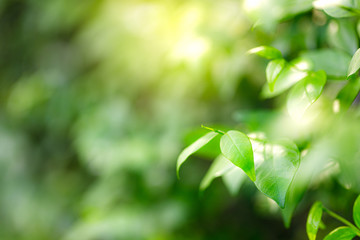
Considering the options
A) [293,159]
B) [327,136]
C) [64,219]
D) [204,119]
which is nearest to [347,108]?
[327,136]

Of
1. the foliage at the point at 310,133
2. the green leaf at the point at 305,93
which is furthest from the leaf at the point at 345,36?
the green leaf at the point at 305,93

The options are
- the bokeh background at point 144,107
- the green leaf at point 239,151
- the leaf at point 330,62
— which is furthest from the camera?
the bokeh background at point 144,107

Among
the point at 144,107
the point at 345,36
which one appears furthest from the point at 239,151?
the point at 144,107

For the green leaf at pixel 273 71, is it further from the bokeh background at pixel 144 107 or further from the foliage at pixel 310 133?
the bokeh background at pixel 144 107

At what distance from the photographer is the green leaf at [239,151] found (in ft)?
1.28

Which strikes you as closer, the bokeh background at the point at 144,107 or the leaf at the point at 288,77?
the leaf at the point at 288,77

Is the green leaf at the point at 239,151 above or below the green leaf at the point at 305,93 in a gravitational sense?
above

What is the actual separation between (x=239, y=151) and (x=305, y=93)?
0.40ft

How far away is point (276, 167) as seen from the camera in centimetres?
41

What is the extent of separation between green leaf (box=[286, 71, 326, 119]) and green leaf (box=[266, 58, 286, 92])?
0.03 m

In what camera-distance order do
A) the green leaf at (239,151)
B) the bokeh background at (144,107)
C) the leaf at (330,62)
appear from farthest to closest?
the bokeh background at (144,107)
the leaf at (330,62)
the green leaf at (239,151)

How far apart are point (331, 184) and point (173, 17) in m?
0.65

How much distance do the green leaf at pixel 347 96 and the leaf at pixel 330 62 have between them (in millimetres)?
17

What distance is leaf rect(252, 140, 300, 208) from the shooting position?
0.39 metres
